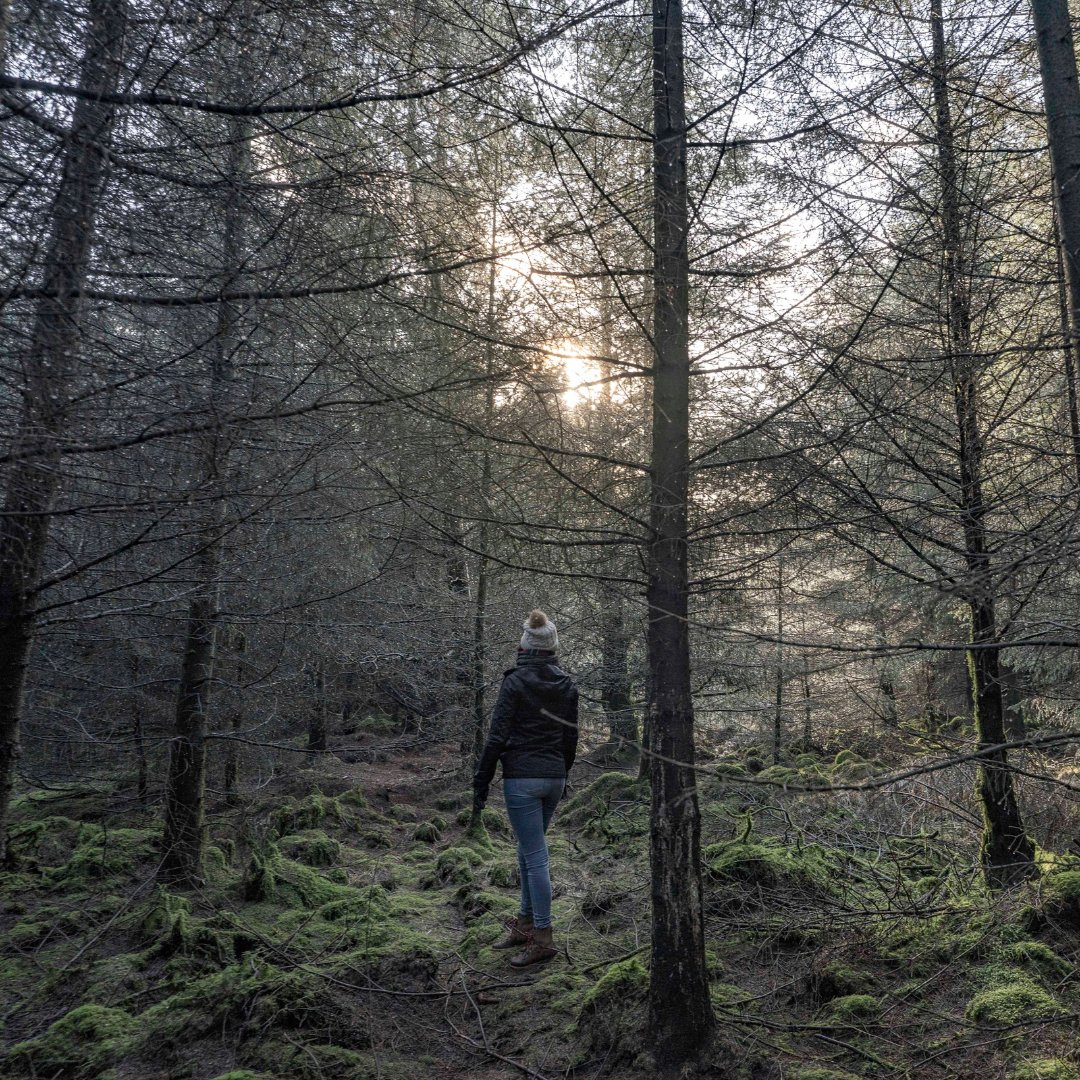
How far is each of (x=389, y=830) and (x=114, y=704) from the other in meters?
4.46

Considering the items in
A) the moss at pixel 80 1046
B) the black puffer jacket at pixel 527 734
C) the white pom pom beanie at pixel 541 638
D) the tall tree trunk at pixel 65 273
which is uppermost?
the tall tree trunk at pixel 65 273

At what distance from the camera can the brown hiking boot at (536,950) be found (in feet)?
17.1

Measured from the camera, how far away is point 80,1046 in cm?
404

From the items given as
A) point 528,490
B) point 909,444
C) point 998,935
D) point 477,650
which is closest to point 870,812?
point 998,935

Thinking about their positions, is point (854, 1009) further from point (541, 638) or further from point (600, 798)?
point (600, 798)

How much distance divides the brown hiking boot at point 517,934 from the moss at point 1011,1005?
9.12 ft

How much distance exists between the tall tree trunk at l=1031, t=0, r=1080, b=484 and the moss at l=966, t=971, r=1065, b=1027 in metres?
2.88

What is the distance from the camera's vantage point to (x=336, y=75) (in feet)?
10.9

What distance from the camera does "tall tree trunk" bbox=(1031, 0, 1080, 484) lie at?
144 inches

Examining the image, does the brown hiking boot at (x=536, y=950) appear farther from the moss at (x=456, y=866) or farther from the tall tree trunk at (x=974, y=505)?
the tall tree trunk at (x=974, y=505)

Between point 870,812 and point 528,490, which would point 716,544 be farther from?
point 870,812

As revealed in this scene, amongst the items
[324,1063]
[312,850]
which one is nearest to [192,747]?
[312,850]

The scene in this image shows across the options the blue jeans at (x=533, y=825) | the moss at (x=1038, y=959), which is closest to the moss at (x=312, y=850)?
the blue jeans at (x=533, y=825)

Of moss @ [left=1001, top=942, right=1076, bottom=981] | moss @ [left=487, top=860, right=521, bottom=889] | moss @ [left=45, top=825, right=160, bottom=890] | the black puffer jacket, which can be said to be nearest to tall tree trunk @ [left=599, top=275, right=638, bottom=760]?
the black puffer jacket
